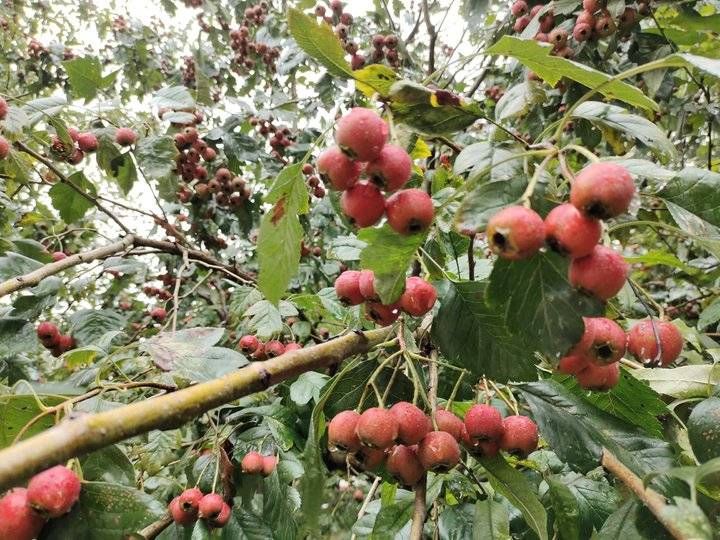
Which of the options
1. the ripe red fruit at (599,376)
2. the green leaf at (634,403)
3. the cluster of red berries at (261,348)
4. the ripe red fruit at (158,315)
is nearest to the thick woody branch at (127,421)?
the ripe red fruit at (599,376)

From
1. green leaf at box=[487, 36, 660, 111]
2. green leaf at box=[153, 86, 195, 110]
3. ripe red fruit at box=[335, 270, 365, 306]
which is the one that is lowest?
ripe red fruit at box=[335, 270, 365, 306]

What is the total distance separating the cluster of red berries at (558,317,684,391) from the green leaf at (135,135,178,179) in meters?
2.17

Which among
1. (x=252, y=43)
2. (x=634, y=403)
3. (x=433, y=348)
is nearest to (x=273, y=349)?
(x=433, y=348)

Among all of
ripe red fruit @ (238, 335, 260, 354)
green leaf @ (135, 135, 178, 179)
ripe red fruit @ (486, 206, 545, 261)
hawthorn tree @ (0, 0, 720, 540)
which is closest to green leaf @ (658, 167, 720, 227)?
hawthorn tree @ (0, 0, 720, 540)

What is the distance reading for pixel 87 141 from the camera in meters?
2.52

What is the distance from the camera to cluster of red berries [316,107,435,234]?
32.4 inches

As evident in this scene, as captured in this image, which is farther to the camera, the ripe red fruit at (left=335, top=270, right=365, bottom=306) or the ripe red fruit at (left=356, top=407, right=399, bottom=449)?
the ripe red fruit at (left=335, top=270, right=365, bottom=306)

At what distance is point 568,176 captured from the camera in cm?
79

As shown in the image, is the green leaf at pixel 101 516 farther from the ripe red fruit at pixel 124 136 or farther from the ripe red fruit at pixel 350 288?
the ripe red fruit at pixel 124 136

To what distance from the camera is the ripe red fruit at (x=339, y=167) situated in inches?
34.5

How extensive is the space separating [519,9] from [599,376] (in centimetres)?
222

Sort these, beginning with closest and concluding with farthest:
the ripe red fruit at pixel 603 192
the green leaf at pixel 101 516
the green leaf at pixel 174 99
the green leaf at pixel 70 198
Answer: the ripe red fruit at pixel 603 192 < the green leaf at pixel 101 516 < the green leaf at pixel 70 198 < the green leaf at pixel 174 99

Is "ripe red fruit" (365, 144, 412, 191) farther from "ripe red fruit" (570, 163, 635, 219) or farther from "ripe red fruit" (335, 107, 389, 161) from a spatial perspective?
"ripe red fruit" (570, 163, 635, 219)

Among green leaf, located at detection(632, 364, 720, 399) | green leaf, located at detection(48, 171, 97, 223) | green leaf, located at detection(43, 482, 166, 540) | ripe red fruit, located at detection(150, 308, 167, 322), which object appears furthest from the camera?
ripe red fruit, located at detection(150, 308, 167, 322)
